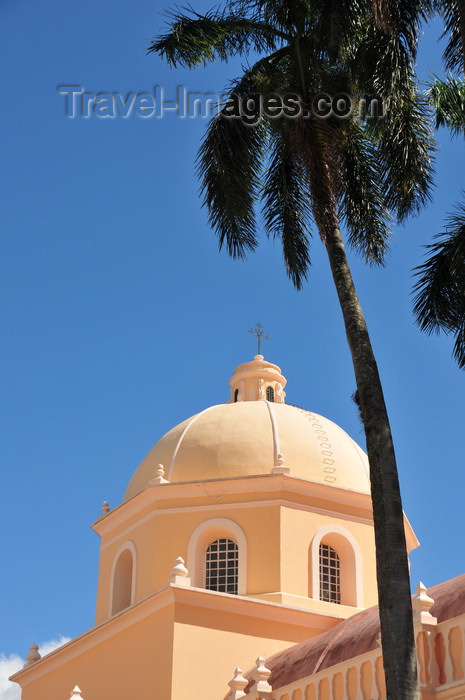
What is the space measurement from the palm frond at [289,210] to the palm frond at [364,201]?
66 centimetres

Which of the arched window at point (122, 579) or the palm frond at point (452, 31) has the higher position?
the palm frond at point (452, 31)

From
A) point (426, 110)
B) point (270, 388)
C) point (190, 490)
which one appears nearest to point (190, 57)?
point (426, 110)

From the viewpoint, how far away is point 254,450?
23.5 m

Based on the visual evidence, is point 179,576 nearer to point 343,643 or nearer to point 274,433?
point 343,643

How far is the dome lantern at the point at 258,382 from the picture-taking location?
27078 millimetres

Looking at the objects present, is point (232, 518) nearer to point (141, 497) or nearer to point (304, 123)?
point (141, 497)

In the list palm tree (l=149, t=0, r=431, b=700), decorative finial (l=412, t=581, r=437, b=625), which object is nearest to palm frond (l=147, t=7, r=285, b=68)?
palm tree (l=149, t=0, r=431, b=700)

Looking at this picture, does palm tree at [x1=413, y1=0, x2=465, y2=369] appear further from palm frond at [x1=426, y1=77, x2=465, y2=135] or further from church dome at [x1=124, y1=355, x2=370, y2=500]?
church dome at [x1=124, y1=355, x2=370, y2=500]

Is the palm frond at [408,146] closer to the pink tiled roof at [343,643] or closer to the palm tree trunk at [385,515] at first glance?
the palm tree trunk at [385,515]

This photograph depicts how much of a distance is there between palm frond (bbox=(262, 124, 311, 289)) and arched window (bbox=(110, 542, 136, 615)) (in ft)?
35.1

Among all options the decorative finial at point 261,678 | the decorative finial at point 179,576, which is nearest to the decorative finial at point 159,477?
the decorative finial at point 179,576

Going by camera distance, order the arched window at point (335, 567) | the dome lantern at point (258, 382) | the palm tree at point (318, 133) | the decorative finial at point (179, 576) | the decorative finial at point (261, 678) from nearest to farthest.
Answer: the palm tree at point (318, 133) < the decorative finial at point (261, 678) < the decorative finial at point (179, 576) < the arched window at point (335, 567) < the dome lantern at point (258, 382)

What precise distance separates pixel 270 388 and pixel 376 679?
13032mm

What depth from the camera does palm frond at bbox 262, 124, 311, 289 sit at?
1495 centimetres
